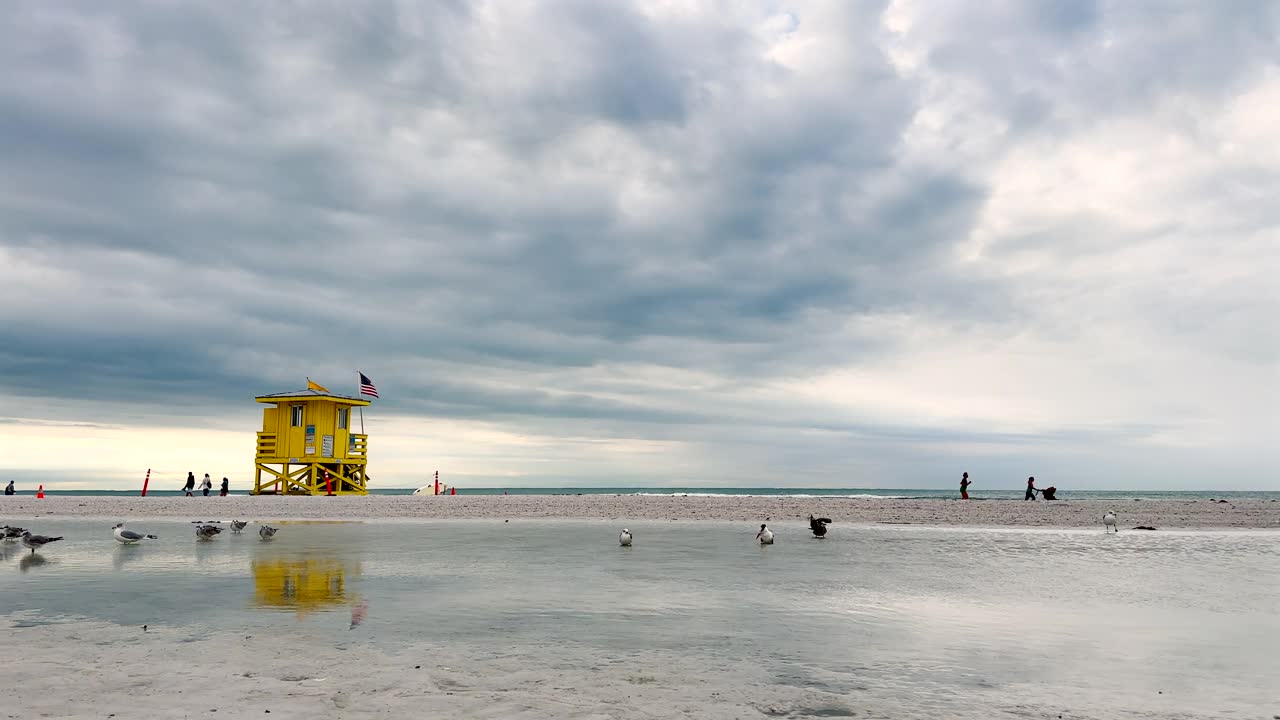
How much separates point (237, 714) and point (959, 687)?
6.56 meters

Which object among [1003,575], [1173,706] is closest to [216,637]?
[1173,706]

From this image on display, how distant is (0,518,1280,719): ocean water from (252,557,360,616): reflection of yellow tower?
95mm

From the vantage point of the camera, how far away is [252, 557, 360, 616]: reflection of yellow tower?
12.3 meters

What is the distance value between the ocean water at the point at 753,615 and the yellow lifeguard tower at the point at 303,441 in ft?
105

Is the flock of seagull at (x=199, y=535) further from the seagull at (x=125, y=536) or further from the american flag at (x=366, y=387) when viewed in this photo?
the american flag at (x=366, y=387)

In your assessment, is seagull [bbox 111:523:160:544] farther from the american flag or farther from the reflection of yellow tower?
the american flag

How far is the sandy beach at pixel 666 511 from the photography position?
114ft

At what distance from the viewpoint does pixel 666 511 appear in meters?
38.8

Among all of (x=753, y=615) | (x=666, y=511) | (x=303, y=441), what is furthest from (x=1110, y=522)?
(x=303, y=441)

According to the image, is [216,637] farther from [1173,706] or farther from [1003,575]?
[1003,575]

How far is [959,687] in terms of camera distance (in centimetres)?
774

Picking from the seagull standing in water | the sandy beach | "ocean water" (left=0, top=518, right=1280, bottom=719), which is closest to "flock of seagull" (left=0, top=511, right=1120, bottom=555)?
"ocean water" (left=0, top=518, right=1280, bottom=719)

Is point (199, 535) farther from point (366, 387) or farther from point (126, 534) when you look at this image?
point (366, 387)

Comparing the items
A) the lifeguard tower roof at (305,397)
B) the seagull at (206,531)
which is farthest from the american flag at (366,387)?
the seagull at (206,531)
